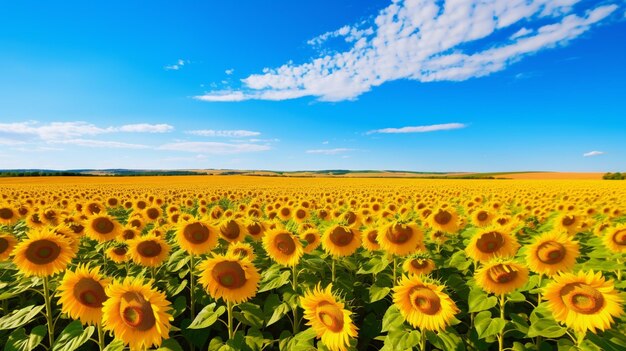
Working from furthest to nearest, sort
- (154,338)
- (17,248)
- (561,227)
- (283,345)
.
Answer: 1. (561,227)
2. (17,248)
3. (283,345)
4. (154,338)

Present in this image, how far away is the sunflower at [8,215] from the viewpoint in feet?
29.1

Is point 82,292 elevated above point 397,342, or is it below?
above

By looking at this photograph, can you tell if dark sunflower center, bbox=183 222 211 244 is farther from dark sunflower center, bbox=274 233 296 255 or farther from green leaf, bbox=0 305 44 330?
green leaf, bbox=0 305 44 330

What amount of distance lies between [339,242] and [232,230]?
72.3 inches

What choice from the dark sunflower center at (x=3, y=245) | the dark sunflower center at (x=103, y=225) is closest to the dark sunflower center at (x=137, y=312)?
the dark sunflower center at (x=3, y=245)

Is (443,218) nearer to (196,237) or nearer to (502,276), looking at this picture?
(502,276)

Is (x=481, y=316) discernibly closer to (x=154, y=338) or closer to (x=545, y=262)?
(x=545, y=262)

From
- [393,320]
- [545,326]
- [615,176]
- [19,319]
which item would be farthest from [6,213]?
[615,176]

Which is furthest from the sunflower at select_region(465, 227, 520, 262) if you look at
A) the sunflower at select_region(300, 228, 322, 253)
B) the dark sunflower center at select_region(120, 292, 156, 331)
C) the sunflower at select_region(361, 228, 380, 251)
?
the dark sunflower center at select_region(120, 292, 156, 331)

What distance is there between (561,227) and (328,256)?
555 centimetres

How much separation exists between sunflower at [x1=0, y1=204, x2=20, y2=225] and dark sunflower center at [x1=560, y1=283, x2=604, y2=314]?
11793mm

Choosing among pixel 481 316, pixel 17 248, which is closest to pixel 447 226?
pixel 481 316

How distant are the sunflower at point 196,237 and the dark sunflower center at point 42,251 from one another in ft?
4.85

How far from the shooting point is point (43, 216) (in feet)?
27.5
